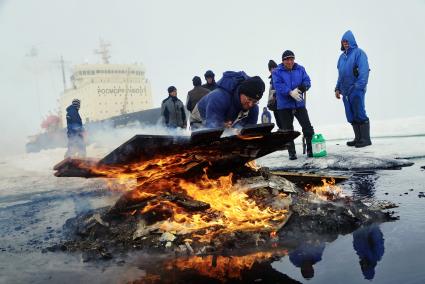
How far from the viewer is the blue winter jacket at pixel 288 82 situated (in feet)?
25.7

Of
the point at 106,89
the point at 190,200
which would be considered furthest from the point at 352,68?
the point at 106,89

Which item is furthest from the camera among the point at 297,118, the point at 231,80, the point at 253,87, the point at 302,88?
the point at 297,118

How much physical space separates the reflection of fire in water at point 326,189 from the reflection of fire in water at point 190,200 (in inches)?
49.5

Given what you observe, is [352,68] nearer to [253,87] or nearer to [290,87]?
[290,87]

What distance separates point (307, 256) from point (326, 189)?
248cm

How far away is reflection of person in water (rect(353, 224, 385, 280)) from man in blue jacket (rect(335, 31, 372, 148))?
A: 5810mm

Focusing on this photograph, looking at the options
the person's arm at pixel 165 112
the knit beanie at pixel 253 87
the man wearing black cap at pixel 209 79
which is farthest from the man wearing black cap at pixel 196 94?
the knit beanie at pixel 253 87

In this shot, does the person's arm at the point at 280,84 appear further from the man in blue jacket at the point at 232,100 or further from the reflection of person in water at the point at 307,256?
the reflection of person in water at the point at 307,256

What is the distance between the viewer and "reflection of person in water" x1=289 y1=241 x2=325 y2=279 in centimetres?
261

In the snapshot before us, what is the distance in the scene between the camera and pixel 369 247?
2.93 m

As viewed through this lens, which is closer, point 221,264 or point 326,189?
point 221,264

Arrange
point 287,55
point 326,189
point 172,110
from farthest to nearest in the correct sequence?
point 172,110 < point 287,55 < point 326,189

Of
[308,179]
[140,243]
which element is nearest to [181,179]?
Answer: [140,243]

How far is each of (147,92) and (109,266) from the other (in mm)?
38591
